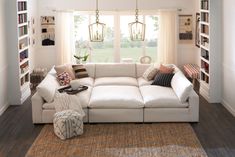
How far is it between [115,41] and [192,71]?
2413mm

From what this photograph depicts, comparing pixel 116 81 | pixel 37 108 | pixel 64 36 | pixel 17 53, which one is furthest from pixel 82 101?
pixel 64 36

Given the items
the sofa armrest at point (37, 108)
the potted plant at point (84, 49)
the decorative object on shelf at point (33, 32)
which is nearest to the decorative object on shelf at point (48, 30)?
the decorative object on shelf at point (33, 32)

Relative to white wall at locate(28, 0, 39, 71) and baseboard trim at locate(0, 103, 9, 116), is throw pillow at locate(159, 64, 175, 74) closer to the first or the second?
baseboard trim at locate(0, 103, 9, 116)

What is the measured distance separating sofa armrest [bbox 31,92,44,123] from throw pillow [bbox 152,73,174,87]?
2434mm

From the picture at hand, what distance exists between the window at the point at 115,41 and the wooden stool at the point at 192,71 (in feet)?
3.47

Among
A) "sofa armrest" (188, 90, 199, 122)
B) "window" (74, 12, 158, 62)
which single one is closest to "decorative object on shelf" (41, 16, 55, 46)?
"window" (74, 12, 158, 62)

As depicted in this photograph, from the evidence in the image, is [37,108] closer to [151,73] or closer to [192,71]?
[151,73]

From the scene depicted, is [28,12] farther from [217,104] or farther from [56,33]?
[217,104]

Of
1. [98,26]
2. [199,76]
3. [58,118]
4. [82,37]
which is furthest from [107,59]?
[58,118]

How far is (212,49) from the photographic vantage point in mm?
9266

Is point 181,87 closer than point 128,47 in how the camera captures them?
Yes

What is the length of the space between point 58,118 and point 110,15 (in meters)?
5.48

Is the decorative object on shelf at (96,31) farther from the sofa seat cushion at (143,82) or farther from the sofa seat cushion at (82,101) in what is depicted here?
the sofa seat cushion at (143,82)

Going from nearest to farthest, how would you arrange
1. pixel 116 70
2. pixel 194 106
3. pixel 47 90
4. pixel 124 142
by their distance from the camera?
pixel 124 142, pixel 194 106, pixel 47 90, pixel 116 70
